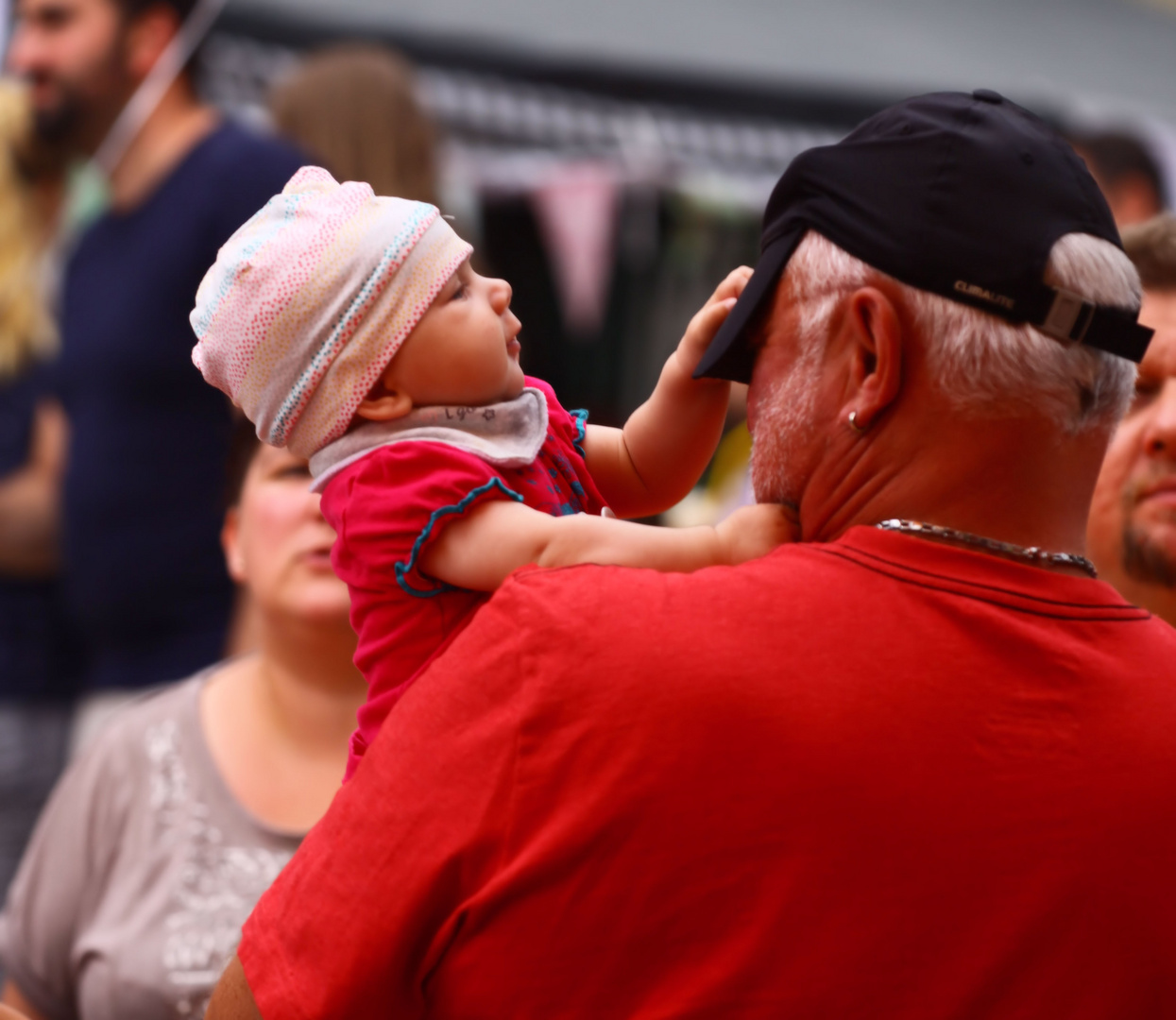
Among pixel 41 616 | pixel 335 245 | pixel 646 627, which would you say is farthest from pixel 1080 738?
pixel 41 616

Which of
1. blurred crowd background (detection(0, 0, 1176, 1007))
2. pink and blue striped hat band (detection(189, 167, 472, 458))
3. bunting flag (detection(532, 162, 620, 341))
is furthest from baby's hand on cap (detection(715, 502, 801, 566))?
bunting flag (detection(532, 162, 620, 341))

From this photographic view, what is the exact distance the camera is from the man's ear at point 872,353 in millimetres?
1191

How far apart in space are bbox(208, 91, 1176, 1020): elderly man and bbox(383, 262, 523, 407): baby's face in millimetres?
233

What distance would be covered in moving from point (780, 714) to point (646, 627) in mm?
116

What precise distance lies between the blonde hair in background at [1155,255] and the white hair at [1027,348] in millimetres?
894

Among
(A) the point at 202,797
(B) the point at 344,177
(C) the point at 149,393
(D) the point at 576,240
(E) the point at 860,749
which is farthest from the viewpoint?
(D) the point at 576,240

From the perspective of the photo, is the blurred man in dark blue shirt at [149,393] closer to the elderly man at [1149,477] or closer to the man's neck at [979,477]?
the elderly man at [1149,477]

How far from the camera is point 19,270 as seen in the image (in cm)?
388

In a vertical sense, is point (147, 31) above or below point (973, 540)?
below

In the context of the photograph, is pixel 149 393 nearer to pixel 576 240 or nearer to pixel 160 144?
pixel 160 144

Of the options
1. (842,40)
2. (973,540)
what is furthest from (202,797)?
(842,40)

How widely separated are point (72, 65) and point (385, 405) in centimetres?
265

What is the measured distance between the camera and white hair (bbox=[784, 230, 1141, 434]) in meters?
1.17

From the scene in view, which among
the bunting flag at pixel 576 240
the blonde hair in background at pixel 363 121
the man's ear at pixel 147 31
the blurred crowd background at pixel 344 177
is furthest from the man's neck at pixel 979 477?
the bunting flag at pixel 576 240
